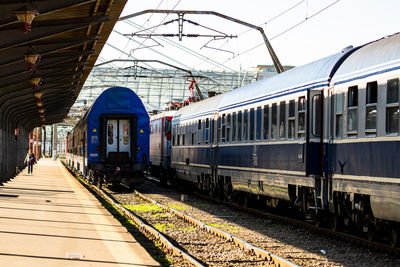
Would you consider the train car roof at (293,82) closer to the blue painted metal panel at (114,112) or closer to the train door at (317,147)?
the train door at (317,147)

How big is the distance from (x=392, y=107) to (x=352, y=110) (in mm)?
1587

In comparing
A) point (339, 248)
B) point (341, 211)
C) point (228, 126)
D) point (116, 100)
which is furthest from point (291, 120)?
point (116, 100)

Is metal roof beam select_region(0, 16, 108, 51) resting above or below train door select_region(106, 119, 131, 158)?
above

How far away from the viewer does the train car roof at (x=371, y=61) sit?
36.9 ft

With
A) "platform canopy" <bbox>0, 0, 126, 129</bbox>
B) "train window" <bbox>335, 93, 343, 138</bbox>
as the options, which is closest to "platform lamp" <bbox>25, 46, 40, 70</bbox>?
"platform canopy" <bbox>0, 0, 126, 129</bbox>

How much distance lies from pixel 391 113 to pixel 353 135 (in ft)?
4.83

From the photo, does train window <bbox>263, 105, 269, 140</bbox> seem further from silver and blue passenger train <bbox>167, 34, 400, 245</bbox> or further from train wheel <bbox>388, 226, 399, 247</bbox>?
train wheel <bbox>388, 226, 399, 247</bbox>

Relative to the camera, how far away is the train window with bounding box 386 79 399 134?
10.9 m

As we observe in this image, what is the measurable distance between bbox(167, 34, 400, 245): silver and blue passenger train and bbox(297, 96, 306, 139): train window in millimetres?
21

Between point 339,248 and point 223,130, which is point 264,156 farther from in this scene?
point 339,248

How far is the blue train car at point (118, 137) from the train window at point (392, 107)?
17.8m

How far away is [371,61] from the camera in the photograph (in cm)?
1202

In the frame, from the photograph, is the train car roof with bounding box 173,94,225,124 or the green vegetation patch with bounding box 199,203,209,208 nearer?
the green vegetation patch with bounding box 199,203,209,208

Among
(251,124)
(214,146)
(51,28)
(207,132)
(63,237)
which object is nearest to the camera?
(63,237)
